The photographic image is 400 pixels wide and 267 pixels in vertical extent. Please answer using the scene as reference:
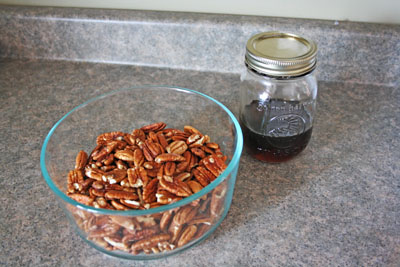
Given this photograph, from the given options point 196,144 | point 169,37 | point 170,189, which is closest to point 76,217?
point 170,189

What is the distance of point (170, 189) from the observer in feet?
2.01

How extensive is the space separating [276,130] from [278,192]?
0.39ft

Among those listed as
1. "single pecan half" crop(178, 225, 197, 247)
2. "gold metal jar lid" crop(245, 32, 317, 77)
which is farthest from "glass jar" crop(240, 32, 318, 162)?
"single pecan half" crop(178, 225, 197, 247)

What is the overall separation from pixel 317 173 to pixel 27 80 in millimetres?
812

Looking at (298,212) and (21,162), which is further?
(21,162)

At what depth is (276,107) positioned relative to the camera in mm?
757

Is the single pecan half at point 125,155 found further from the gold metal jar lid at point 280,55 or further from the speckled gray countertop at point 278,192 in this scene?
the gold metal jar lid at point 280,55

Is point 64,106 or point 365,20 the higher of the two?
point 365,20

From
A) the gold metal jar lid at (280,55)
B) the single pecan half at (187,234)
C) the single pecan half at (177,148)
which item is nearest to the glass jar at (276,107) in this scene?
the gold metal jar lid at (280,55)

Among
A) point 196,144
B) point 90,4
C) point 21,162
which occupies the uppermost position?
point 90,4

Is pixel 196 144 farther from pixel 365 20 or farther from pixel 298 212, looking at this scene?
pixel 365 20

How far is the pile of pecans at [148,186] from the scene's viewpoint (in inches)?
22.4

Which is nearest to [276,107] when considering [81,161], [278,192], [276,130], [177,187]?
[276,130]

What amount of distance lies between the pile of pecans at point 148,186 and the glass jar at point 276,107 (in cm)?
10
